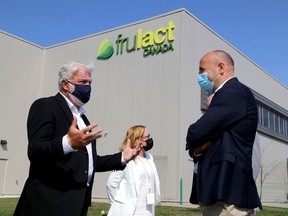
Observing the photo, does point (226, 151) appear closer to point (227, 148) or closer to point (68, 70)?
point (227, 148)

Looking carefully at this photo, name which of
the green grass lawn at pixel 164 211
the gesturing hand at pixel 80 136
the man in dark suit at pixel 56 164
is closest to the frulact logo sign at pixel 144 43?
the green grass lawn at pixel 164 211

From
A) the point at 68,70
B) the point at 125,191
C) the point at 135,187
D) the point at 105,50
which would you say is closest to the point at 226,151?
the point at 68,70

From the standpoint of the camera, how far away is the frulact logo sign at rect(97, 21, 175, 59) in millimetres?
21047

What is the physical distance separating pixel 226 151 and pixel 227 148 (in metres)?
0.02

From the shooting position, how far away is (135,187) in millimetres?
4785

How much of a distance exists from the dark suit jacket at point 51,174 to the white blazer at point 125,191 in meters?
1.79

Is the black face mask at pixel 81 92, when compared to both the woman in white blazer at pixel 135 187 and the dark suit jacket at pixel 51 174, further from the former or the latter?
the woman in white blazer at pixel 135 187

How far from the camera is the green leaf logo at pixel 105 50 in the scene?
2315cm

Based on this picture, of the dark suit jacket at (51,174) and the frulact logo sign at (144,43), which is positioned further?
the frulact logo sign at (144,43)

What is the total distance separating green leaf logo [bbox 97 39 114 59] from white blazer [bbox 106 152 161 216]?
61.1 feet

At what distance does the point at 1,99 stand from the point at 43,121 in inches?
878

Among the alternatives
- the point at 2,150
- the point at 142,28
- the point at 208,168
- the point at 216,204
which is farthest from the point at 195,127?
the point at 2,150

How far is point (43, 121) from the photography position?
2.81m

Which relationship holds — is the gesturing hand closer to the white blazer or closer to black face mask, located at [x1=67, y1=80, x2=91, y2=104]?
black face mask, located at [x1=67, y1=80, x2=91, y2=104]
